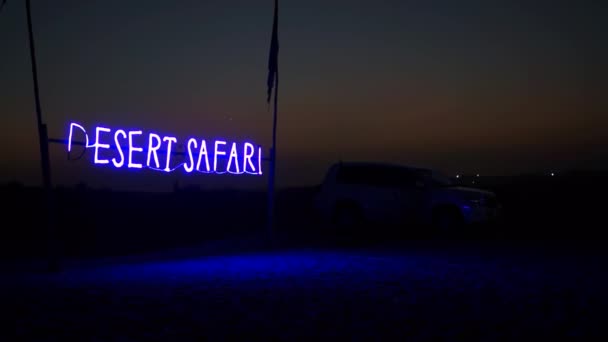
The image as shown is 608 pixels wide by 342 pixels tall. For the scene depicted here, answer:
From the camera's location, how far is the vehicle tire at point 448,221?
17891mm

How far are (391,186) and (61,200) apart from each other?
2538 cm

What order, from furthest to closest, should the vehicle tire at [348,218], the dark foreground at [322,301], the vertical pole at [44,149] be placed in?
the vehicle tire at [348,218], the vertical pole at [44,149], the dark foreground at [322,301]

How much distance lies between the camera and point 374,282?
963 centimetres

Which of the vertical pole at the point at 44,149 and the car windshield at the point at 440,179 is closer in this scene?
the vertical pole at the point at 44,149

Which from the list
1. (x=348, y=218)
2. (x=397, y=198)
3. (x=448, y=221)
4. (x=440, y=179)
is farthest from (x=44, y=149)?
(x=440, y=179)

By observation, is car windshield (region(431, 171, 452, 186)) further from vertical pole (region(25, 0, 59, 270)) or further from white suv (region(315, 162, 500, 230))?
vertical pole (region(25, 0, 59, 270))

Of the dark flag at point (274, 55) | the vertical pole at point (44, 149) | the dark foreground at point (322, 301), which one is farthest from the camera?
the dark flag at point (274, 55)

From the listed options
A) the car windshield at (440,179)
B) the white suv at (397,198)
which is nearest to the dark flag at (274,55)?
the white suv at (397,198)

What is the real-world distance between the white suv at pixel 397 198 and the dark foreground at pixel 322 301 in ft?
17.4

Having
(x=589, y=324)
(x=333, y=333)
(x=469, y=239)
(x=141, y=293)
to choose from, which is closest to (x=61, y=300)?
(x=141, y=293)

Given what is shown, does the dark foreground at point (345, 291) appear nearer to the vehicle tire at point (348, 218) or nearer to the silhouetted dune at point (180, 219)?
the vehicle tire at point (348, 218)

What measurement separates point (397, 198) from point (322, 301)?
10.8 metres

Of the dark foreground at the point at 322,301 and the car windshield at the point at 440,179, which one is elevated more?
the car windshield at the point at 440,179

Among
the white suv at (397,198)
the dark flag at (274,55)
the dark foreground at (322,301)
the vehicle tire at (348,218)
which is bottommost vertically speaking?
the dark foreground at (322,301)
